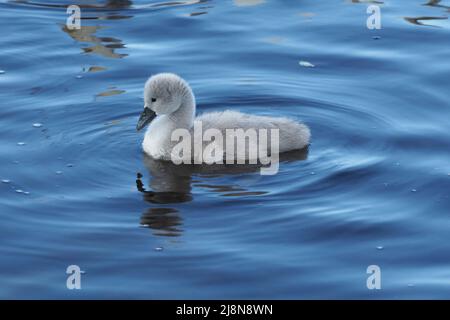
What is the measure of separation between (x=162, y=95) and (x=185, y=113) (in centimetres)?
24

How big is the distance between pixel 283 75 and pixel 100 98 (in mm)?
1717

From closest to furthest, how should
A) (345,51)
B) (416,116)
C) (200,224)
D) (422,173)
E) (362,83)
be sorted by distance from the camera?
(200,224)
(422,173)
(416,116)
(362,83)
(345,51)

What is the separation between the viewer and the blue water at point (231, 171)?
6.71 meters

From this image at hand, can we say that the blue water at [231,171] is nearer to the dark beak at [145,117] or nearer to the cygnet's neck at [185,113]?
the dark beak at [145,117]

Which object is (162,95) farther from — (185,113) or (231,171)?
(231,171)

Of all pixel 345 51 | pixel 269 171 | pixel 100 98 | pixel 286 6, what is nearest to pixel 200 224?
pixel 269 171

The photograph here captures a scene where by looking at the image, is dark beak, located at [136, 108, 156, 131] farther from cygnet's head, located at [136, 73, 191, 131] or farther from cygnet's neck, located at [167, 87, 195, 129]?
cygnet's neck, located at [167, 87, 195, 129]

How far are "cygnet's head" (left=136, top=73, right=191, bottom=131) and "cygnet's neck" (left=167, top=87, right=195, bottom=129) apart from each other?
0.02m

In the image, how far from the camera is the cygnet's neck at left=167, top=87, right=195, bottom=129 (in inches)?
328

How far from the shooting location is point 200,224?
285 inches

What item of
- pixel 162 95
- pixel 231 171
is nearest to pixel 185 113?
pixel 162 95

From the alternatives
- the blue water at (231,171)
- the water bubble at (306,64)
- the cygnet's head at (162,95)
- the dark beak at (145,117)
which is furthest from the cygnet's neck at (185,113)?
the water bubble at (306,64)
